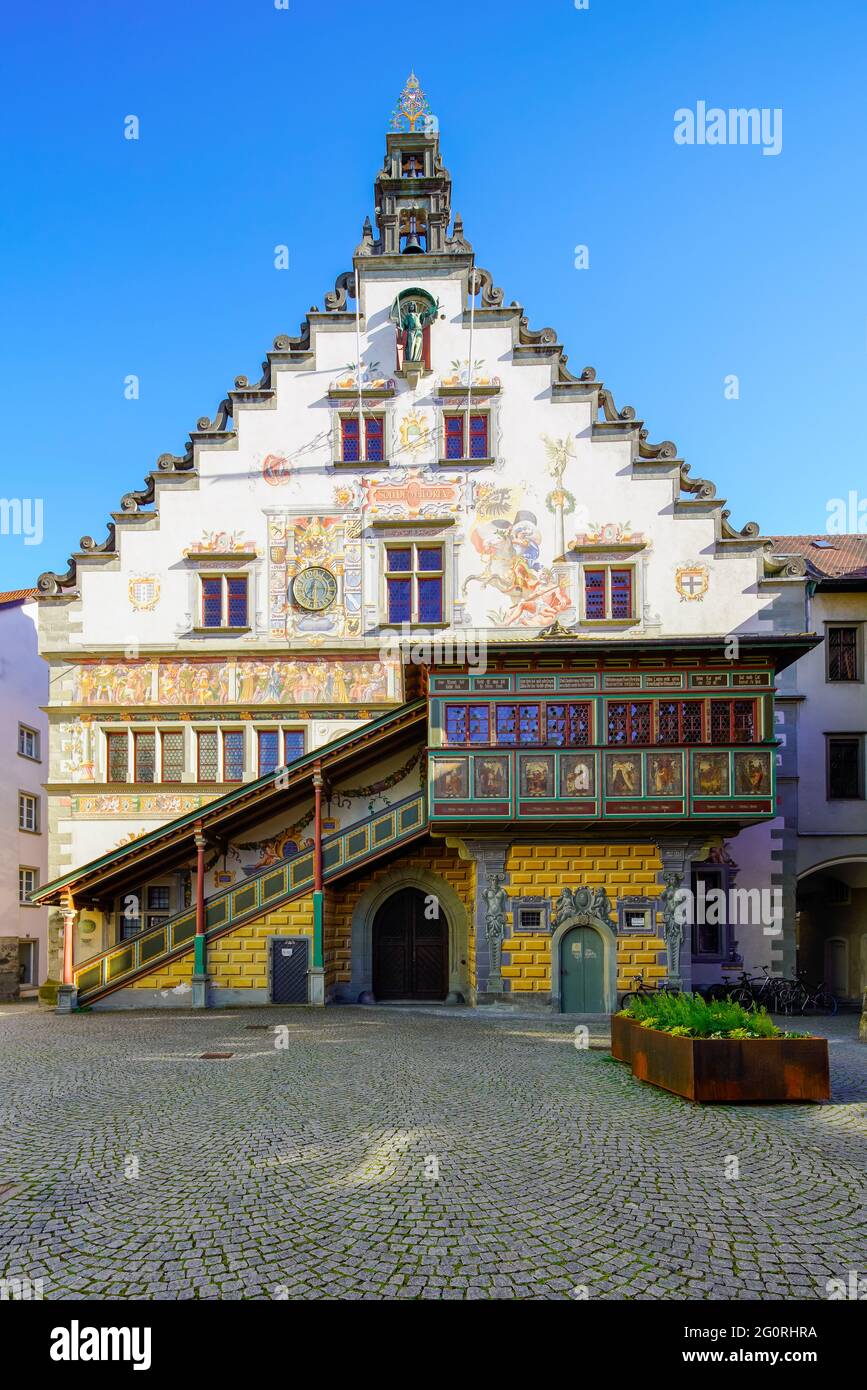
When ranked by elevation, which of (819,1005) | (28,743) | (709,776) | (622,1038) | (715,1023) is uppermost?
(28,743)

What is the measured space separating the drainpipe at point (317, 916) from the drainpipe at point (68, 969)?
5469 millimetres

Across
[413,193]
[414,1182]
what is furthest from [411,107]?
[414,1182]

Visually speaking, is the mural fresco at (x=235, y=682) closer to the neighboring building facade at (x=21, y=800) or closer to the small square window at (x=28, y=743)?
the neighboring building facade at (x=21, y=800)

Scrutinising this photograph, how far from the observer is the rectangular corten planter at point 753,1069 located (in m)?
9.93

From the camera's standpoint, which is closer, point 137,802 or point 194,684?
point 137,802

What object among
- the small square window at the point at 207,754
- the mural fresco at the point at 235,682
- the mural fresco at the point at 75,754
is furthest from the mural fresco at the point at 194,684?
the mural fresco at the point at 75,754

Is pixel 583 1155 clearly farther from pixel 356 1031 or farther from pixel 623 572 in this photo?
pixel 623 572

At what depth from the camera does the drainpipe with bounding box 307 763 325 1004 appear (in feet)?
65.0

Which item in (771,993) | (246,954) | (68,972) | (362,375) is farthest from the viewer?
(362,375)

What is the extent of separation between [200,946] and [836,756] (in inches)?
707

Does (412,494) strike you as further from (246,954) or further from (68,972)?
(68,972)

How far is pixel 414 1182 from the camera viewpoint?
710cm

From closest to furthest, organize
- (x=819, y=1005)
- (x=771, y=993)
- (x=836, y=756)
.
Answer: (x=771, y=993) < (x=819, y=1005) < (x=836, y=756)

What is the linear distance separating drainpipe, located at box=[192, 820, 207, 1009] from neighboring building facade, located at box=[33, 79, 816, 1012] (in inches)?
2.7
